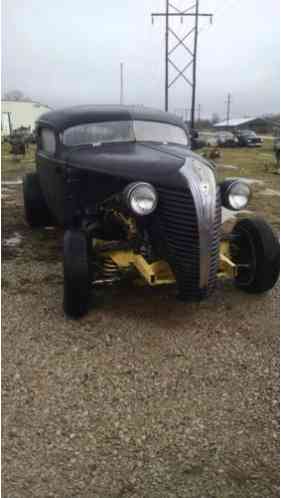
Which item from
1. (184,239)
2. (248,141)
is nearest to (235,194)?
(184,239)

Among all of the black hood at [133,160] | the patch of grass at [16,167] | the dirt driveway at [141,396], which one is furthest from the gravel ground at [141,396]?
the patch of grass at [16,167]

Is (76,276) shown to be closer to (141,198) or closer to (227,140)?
(141,198)

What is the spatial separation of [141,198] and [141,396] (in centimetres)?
151

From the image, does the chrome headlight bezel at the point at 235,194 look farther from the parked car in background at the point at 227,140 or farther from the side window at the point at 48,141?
the parked car in background at the point at 227,140

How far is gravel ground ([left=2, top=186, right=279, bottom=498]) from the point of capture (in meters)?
2.29

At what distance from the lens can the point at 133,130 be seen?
487 cm

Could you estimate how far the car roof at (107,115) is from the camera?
4977 mm

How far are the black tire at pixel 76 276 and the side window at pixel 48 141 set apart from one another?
1.74 m

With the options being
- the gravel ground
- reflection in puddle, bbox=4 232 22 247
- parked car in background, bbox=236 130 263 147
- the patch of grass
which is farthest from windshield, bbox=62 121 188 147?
parked car in background, bbox=236 130 263 147

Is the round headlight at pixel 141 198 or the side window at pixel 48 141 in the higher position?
the side window at pixel 48 141

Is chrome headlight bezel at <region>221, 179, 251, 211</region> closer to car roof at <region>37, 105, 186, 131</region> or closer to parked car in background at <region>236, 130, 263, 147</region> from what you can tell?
car roof at <region>37, 105, 186, 131</region>

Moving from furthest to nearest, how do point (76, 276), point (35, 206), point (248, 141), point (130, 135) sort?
point (248, 141) < point (35, 206) < point (130, 135) < point (76, 276)

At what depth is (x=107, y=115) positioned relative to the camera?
4.98 metres

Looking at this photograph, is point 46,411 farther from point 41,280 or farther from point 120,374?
point 41,280
